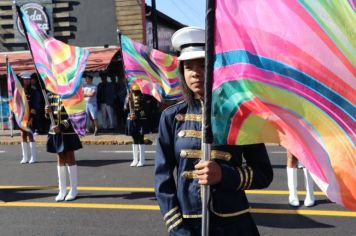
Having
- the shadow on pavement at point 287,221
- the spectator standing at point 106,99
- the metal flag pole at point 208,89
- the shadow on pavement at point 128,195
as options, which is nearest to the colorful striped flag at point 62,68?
the shadow on pavement at point 128,195

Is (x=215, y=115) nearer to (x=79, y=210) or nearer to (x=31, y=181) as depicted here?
(x=79, y=210)

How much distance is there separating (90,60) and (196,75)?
44.3ft

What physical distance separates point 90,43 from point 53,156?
22.7 feet

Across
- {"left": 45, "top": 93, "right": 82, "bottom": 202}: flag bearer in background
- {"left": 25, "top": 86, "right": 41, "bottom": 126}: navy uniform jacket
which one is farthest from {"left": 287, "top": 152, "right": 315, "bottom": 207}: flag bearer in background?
{"left": 25, "top": 86, "right": 41, "bottom": 126}: navy uniform jacket

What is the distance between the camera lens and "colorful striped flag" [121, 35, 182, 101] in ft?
26.8

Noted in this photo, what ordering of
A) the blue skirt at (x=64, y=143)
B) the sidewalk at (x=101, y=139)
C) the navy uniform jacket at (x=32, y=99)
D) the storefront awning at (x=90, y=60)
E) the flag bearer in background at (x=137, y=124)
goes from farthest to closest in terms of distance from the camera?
the storefront awning at (x=90, y=60) → the sidewalk at (x=101, y=139) → the navy uniform jacket at (x=32, y=99) → the flag bearer in background at (x=137, y=124) → the blue skirt at (x=64, y=143)

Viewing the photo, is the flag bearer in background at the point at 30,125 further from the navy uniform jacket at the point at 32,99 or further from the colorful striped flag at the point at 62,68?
the colorful striped flag at the point at 62,68

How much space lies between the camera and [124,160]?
10.2m

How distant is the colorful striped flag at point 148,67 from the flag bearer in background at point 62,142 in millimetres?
1799

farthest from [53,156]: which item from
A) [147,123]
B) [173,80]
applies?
[173,80]

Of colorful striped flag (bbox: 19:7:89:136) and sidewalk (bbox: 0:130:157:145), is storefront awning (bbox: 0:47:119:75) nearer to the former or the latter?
sidewalk (bbox: 0:130:157:145)

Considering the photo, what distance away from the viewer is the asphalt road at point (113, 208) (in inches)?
208

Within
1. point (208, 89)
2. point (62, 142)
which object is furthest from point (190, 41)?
point (62, 142)

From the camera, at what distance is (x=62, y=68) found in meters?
6.06
